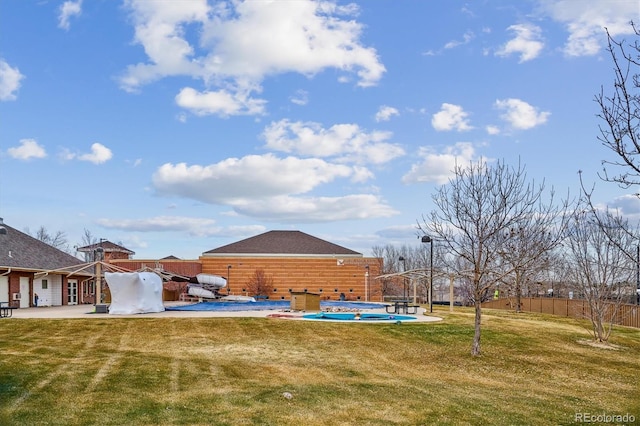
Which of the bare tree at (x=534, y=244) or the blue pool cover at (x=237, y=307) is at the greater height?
the bare tree at (x=534, y=244)

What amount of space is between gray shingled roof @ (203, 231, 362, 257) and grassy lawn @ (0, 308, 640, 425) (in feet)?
100

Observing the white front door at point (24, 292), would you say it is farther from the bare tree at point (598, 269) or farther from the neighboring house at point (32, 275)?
the bare tree at point (598, 269)

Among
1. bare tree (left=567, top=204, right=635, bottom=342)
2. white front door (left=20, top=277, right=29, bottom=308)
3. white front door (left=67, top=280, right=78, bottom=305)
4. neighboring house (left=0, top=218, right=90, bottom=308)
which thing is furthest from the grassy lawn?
white front door (left=67, top=280, right=78, bottom=305)

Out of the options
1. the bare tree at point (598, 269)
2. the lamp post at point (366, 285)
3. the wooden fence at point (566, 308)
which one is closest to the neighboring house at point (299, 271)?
the lamp post at point (366, 285)

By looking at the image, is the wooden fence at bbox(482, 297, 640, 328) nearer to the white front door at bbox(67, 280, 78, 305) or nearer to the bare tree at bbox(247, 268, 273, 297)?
the bare tree at bbox(247, 268, 273, 297)

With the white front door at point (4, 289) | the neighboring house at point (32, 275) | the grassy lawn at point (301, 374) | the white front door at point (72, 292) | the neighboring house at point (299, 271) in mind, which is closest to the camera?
the grassy lawn at point (301, 374)

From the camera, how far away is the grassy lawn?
349 inches

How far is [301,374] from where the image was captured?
1231 centimetres

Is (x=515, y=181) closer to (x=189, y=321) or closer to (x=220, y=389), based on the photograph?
(x=220, y=389)

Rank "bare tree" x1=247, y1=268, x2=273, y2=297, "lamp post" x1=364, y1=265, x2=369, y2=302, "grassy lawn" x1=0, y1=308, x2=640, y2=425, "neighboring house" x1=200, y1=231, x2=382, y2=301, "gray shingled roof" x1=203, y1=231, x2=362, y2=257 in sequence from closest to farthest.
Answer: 1. "grassy lawn" x1=0, y1=308, x2=640, y2=425
2. "lamp post" x1=364, y1=265, x2=369, y2=302
3. "bare tree" x1=247, y1=268, x2=273, y2=297
4. "neighboring house" x1=200, y1=231, x2=382, y2=301
5. "gray shingled roof" x1=203, y1=231, x2=362, y2=257

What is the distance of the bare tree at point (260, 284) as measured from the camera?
165 feet

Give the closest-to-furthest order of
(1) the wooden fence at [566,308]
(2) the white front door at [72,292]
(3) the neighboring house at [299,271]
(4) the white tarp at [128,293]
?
(4) the white tarp at [128,293] < (1) the wooden fence at [566,308] < (2) the white front door at [72,292] < (3) the neighboring house at [299,271]

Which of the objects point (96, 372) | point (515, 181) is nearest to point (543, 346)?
point (515, 181)

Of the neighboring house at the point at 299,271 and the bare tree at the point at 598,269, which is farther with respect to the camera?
the neighboring house at the point at 299,271
